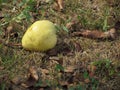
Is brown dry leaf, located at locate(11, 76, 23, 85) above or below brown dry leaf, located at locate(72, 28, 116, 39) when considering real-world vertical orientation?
below

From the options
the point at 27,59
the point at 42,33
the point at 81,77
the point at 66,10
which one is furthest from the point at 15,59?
the point at 66,10

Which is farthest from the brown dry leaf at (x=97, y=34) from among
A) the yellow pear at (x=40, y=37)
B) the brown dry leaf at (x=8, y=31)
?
the brown dry leaf at (x=8, y=31)

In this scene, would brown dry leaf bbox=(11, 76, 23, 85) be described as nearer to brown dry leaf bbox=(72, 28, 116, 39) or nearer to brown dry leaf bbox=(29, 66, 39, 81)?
brown dry leaf bbox=(29, 66, 39, 81)

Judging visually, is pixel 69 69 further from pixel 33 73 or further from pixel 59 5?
pixel 59 5

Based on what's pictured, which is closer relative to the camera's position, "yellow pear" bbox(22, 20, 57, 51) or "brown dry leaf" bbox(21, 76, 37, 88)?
"brown dry leaf" bbox(21, 76, 37, 88)

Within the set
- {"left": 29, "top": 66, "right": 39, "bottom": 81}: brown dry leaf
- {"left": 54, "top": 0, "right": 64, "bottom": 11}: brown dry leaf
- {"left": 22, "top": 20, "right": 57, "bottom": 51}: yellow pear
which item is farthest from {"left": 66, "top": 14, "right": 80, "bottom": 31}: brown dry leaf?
{"left": 29, "top": 66, "right": 39, "bottom": 81}: brown dry leaf

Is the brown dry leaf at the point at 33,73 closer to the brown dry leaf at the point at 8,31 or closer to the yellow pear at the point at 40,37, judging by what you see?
the yellow pear at the point at 40,37

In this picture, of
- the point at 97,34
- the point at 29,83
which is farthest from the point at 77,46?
the point at 29,83
